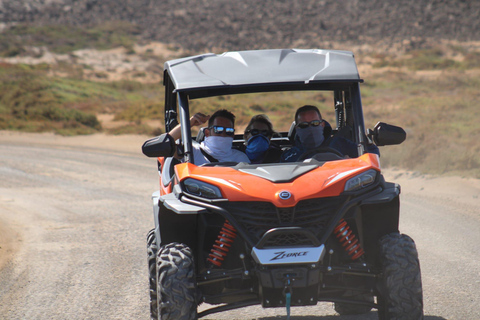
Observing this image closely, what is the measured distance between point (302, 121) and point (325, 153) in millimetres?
576

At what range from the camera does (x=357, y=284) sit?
4648 mm

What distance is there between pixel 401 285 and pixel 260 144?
181 centimetres

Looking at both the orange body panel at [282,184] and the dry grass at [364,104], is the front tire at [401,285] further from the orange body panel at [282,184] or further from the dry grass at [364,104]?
the dry grass at [364,104]

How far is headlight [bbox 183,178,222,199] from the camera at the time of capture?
4461 millimetres

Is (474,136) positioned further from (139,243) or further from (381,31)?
(381,31)

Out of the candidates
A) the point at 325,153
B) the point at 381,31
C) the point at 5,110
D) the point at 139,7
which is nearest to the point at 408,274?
the point at 325,153

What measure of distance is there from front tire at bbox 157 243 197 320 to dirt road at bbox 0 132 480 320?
154cm

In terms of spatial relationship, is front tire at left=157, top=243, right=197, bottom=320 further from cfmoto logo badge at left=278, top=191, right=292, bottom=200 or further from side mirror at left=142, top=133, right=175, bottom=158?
side mirror at left=142, top=133, right=175, bottom=158

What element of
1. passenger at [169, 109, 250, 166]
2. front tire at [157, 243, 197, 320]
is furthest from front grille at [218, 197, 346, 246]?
passenger at [169, 109, 250, 166]

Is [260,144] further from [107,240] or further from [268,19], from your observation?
[268,19]

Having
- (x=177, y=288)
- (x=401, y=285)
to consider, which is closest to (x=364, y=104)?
(x=401, y=285)

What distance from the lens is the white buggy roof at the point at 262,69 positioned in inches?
202

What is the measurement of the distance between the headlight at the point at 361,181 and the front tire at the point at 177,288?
1.23 m

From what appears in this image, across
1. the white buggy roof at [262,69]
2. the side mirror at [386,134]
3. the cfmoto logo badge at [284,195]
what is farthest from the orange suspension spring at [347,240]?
the white buggy roof at [262,69]
